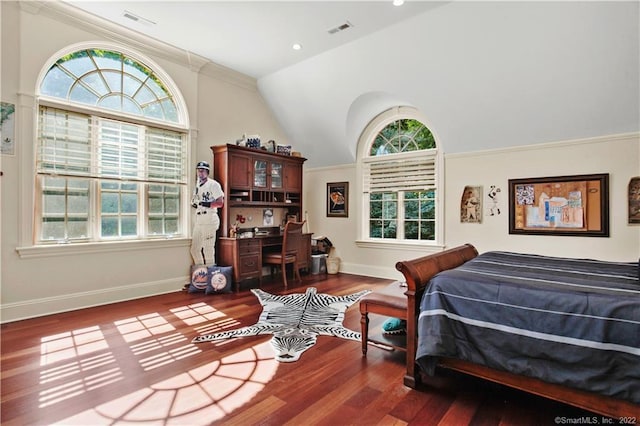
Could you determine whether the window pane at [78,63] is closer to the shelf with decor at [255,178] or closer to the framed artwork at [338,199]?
the shelf with decor at [255,178]

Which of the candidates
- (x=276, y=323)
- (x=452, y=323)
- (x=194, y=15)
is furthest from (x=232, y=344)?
(x=194, y=15)

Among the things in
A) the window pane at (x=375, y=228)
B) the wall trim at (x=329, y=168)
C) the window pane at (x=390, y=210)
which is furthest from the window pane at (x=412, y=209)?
the wall trim at (x=329, y=168)

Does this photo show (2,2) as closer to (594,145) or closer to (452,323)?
(452,323)

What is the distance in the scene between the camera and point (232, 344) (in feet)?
8.96

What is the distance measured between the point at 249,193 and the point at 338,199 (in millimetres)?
1793

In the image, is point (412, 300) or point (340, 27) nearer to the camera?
point (412, 300)

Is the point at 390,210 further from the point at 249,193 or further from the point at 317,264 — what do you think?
the point at 249,193

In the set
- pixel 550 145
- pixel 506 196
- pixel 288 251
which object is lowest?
pixel 288 251

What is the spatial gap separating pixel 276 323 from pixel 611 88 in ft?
14.0

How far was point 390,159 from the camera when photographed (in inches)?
219

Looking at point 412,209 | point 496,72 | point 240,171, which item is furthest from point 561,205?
point 240,171

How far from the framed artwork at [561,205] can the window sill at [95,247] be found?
453cm

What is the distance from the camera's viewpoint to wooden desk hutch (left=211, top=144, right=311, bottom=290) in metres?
4.70

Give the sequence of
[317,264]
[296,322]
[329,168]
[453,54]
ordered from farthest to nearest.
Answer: [329,168], [317,264], [453,54], [296,322]
